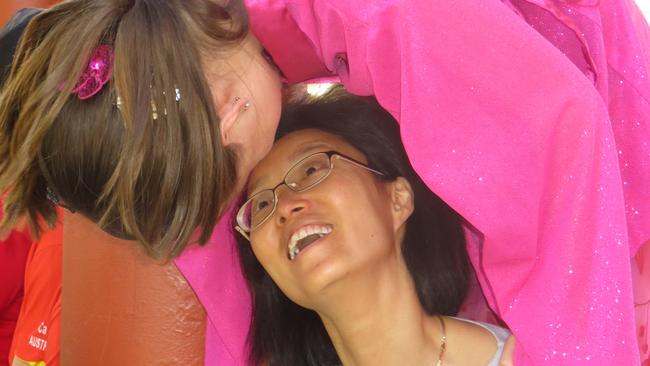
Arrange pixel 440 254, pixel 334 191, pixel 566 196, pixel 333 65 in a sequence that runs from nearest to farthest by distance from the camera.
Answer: pixel 566 196
pixel 333 65
pixel 334 191
pixel 440 254

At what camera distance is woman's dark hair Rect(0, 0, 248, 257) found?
1.02 m

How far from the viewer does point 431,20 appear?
3.34ft

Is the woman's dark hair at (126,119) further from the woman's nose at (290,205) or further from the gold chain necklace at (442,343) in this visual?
the gold chain necklace at (442,343)

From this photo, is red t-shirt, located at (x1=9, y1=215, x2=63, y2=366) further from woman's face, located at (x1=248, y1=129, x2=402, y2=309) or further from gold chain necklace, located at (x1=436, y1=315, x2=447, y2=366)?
gold chain necklace, located at (x1=436, y1=315, x2=447, y2=366)

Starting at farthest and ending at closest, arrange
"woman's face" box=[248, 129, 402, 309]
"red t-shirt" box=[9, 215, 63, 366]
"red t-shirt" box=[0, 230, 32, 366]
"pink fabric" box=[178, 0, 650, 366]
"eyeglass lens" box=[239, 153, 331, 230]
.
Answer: "red t-shirt" box=[0, 230, 32, 366] < "red t-shirt" box=[9, 215, 63, 366] < "eyeglass lens" box=[239, 153, 331, 230] < "woman's face" box=[248, 129, 402, 309] < "pink fabric" box=[178, 0, 650, 366]

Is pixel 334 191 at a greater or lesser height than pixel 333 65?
lesser

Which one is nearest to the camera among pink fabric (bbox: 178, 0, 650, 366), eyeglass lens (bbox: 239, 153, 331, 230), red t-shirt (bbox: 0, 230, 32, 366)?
pink fabric (bbox: 178, 0, 650, 366)

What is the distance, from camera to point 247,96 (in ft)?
3.67

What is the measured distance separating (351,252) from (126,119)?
38cm

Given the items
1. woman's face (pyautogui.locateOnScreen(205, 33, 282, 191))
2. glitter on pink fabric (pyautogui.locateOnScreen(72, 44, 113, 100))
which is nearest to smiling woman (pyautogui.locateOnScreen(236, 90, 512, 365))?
woman's face (pyautogui.locateOnScreen(205, 33, 282, 191))

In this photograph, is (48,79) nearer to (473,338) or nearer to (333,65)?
(333,65)

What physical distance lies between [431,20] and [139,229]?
449 mm

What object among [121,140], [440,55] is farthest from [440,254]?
[121,140]

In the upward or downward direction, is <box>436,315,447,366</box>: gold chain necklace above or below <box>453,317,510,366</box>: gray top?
above
